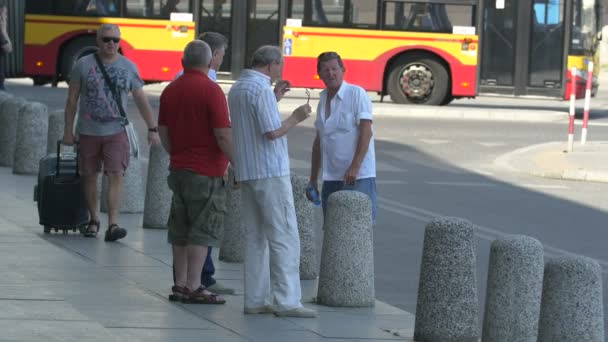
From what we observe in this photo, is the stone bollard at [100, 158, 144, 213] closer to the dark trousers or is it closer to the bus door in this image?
the dark trousers

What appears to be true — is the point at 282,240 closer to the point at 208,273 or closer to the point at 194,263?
the point at 194,263

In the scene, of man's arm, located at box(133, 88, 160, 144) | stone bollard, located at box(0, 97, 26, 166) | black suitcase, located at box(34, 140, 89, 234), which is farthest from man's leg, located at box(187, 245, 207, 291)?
stone bollard, located at box(0, 97, 26, 166)

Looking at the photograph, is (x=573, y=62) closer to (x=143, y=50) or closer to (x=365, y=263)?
(x=143, y=50)

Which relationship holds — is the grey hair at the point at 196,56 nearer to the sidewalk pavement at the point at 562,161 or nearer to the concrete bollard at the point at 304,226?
the concrete bollard at the point at 304,226

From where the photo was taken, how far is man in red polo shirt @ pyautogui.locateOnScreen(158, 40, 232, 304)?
877 cm

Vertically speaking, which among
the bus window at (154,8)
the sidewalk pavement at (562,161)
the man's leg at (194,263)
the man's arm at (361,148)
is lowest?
the sidewalk pavement at (562,161)

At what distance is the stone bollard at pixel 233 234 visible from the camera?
1104 centimetres

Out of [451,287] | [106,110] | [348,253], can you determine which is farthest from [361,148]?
[106,110]

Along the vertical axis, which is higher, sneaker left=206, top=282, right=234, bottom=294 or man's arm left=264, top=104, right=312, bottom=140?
man's arm left=264, top=104, right=312, bottom=140

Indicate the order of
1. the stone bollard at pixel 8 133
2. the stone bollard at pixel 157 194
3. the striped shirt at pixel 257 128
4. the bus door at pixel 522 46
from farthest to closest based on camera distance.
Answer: the bus door at pixel 522 46
the stone bollard at pixel 8 133
the stone bollard at pixel 157 194
the striped shirt at pixel 257 128

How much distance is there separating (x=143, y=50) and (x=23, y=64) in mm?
2408

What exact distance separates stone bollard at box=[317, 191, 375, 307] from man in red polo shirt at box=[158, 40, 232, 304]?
72 cm

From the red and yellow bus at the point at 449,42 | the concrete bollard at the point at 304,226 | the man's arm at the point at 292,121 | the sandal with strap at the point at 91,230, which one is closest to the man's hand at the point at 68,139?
the sandal with strap at the point at 91,230

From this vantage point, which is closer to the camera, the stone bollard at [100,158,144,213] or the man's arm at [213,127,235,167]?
the man's arm at [213,127,235,167]
